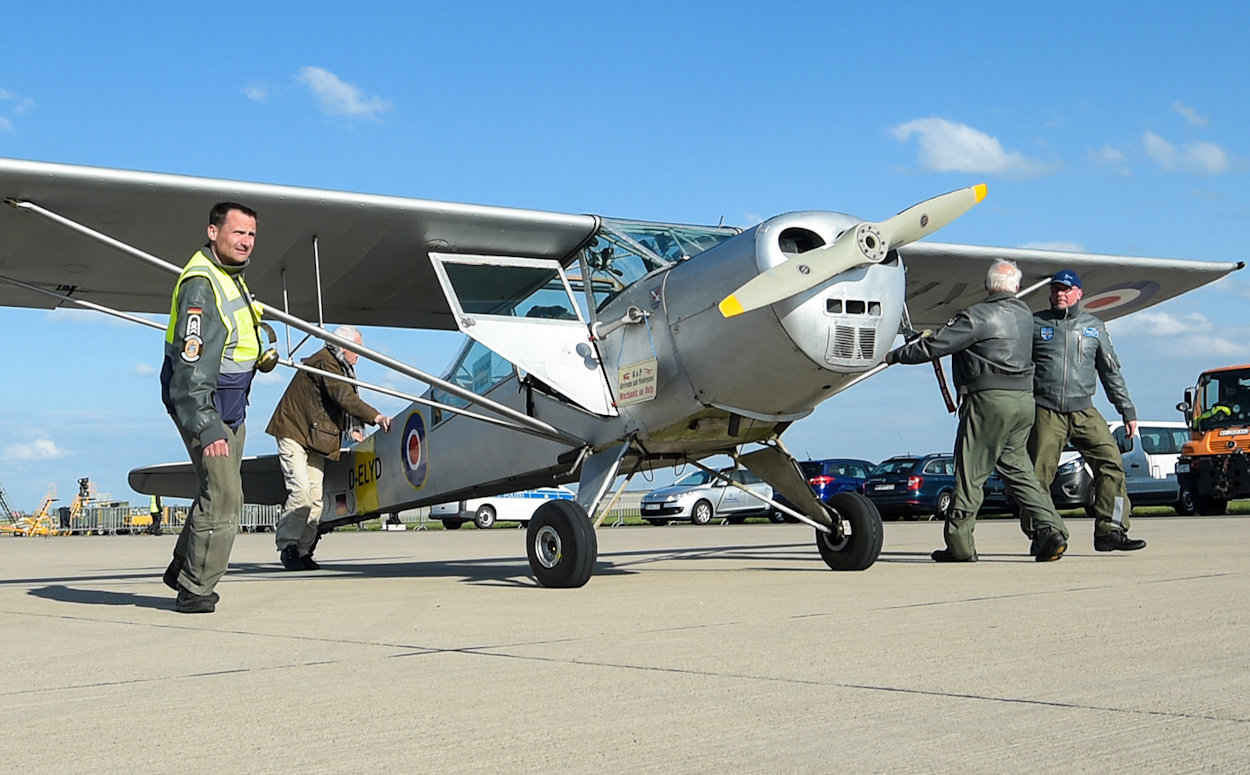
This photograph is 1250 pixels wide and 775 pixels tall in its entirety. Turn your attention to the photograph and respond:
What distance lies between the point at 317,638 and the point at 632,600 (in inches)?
75.4

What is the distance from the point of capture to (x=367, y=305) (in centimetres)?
1051

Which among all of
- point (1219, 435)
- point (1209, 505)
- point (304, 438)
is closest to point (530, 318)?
point (304, 438)

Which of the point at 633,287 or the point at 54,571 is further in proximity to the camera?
the point at 54,571

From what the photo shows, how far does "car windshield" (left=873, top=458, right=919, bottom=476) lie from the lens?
1134 inches

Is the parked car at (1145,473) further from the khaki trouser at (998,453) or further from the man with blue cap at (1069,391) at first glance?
the khaki trouser at (998,453)

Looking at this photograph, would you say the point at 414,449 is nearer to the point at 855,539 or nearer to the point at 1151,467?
the point at 855,539

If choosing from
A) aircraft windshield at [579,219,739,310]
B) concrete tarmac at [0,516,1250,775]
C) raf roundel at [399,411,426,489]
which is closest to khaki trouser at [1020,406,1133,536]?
concrete tarmac at [0,516,1250,775]

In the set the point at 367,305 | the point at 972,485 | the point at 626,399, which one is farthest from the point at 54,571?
the point at 972,485

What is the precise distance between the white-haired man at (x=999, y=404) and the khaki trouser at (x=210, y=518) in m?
4.79

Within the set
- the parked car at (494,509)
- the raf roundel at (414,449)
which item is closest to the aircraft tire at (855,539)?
the raf roundel at (414,449)

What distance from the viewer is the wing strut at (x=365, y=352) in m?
7.67

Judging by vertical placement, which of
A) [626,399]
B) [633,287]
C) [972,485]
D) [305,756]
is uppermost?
[633,287]

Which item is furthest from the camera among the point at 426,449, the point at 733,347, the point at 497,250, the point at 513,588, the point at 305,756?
the point at 426,449

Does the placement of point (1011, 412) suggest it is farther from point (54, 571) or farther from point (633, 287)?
point (54, 571)
